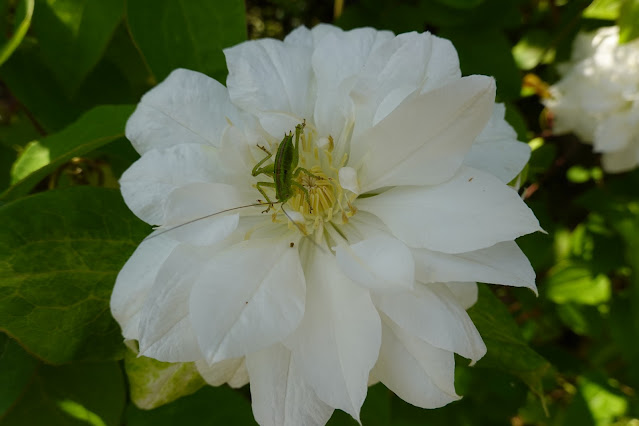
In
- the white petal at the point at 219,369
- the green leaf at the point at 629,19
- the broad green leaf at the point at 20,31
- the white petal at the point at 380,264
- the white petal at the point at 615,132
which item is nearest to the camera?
the white petal at the point at 380,264

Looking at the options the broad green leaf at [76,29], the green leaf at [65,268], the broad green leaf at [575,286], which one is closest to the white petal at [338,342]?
the green leaf at [65,268]

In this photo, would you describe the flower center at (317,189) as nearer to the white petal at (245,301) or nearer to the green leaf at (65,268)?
the white petal at (245,301)

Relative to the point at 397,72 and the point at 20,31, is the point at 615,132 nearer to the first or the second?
the point at 397,72

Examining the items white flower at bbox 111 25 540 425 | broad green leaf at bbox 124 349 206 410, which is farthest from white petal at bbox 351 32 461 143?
broad green leaf at bbox 124 349 206 410

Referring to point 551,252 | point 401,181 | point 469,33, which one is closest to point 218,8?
point 401,181

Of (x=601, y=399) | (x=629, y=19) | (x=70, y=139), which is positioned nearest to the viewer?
(x=70, y=139)

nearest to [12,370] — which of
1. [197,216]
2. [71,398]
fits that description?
[71,398]

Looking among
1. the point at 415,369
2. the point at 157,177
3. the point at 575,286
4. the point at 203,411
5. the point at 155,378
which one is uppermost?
the point at 157,177
